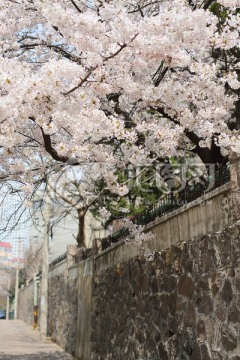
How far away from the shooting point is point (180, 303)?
7.93 metres

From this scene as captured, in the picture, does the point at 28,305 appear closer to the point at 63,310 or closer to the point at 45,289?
the point at 45,289

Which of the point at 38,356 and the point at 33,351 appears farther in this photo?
the point at 33,351

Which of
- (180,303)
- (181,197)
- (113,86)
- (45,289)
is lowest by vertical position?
(180,303)

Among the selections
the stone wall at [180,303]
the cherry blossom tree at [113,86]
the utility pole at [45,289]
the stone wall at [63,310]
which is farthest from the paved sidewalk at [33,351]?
the cherry blossom tree at [113,86]

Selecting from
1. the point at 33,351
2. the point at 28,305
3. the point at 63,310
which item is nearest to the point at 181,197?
the point at 33,351

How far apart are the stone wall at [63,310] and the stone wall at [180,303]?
18.6 feet

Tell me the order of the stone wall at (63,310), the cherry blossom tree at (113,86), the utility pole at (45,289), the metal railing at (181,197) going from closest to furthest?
the cherry blossom tree at (113,86)
the metal railing at (181,197)
the stone wall at (63,310)
the utility pole at (45,289)

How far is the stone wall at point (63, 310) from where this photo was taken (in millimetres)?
17703

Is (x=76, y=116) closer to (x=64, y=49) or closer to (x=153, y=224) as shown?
(x=153, y=224)

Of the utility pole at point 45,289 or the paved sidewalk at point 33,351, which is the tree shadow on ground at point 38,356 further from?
the utility pole at point 45,289

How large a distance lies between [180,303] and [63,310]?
13397mm

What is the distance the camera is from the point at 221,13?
9.24 m

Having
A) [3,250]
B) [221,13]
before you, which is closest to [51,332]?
[221,13]

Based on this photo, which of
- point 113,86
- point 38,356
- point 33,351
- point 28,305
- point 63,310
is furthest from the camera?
point 28,305
